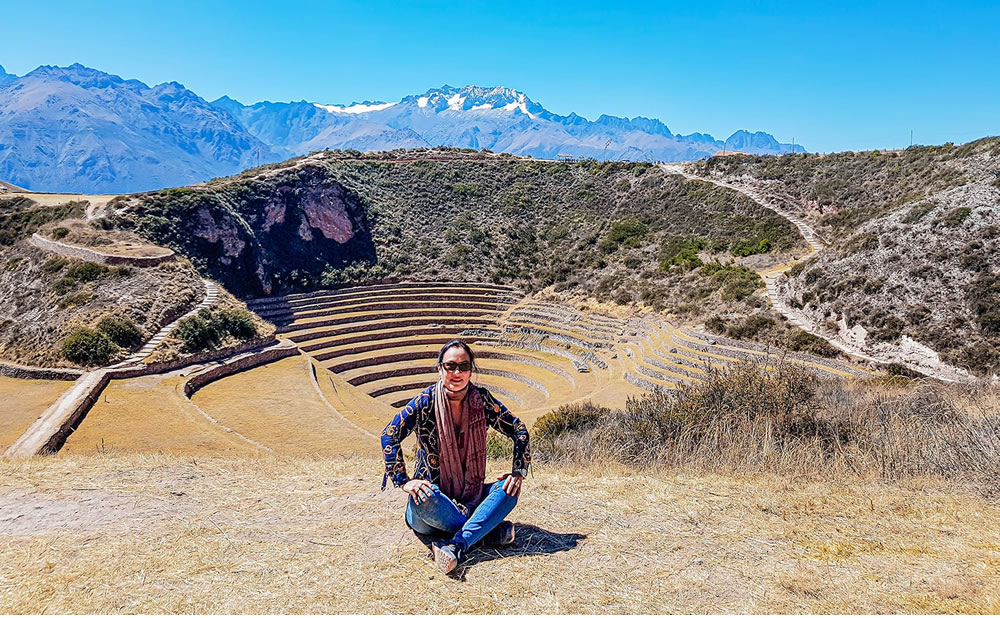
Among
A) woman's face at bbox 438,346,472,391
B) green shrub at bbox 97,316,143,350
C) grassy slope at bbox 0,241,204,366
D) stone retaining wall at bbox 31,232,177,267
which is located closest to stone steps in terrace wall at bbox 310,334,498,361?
grassy slope at bbox 0,241,204,366

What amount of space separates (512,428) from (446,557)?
113 centimetres

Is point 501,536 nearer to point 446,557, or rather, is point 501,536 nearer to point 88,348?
point 446,557

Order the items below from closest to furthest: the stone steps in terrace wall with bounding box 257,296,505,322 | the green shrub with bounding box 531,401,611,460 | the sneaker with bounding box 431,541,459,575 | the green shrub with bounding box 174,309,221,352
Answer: the sneaker with bounding box 431,541,459,575, the green shrub with bounding box 531,401,611,460, the green shrub with bounding box 174,309,221,352, the stone steps in terrace wall with bounding box 257,296,505,322

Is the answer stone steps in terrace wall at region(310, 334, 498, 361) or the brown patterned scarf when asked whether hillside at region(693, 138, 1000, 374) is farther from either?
the brown patterned scarf

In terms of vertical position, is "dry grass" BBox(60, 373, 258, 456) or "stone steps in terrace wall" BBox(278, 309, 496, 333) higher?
"stone steps in terrace wall" BBox(278, 309, 496, 333)

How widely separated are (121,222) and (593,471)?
29173mm

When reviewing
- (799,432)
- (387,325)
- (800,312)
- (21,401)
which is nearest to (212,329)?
(21,401)

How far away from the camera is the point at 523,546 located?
4699 mm

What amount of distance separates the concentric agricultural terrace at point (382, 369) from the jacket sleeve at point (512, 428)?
904 centimetres

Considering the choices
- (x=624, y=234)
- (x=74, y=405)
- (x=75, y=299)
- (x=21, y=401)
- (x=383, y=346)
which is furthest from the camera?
(x=624, y=234)

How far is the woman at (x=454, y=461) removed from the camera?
14.3ft

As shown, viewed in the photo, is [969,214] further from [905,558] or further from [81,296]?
[81,296]

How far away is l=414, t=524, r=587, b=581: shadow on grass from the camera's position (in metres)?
4.39

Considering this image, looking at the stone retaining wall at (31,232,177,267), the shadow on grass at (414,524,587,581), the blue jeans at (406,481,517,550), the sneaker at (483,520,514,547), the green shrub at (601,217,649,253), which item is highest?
the green shrub at (601,217,649,253)
